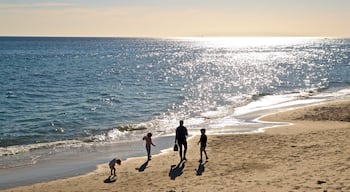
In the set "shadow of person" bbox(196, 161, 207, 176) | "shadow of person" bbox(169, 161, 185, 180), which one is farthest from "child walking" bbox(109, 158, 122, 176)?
"shadow of person" bbox(196, 161, 207, 176)

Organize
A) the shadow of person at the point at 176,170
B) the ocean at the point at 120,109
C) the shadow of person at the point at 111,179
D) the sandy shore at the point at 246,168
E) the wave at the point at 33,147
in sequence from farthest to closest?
the ocean at the point at 120,109
the wave at the point at 33,147
the shadow of person at the point at 176,170
the shadow of person at the point at 111,179
the sandy shore at the point at 246,168

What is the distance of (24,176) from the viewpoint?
1683 cm

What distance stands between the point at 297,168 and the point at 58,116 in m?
19.5

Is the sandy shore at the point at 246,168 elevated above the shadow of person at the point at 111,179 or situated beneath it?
elevated above

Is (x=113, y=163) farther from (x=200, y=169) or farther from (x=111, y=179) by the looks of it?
(x=200, y=169)

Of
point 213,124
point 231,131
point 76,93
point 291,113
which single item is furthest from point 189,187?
point 76,93

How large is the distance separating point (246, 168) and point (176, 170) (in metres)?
2.67

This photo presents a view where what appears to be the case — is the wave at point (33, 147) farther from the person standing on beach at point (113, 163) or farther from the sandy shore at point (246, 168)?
the person standing on beach at point (113, 163)

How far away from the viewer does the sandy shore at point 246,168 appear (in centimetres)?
1380

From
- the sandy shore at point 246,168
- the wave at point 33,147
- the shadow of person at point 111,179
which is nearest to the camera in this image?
the sandy shore at point 246,168

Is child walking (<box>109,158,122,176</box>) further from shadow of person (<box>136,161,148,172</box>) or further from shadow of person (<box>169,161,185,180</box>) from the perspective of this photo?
shadow of person (<box>169,161,185,180</box>)

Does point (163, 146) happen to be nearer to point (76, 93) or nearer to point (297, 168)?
point (297, 168)

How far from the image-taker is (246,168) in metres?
16.2

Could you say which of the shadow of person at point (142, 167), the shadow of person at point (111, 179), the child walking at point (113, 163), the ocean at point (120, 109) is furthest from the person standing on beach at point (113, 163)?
the ocean at point (120, 109)
